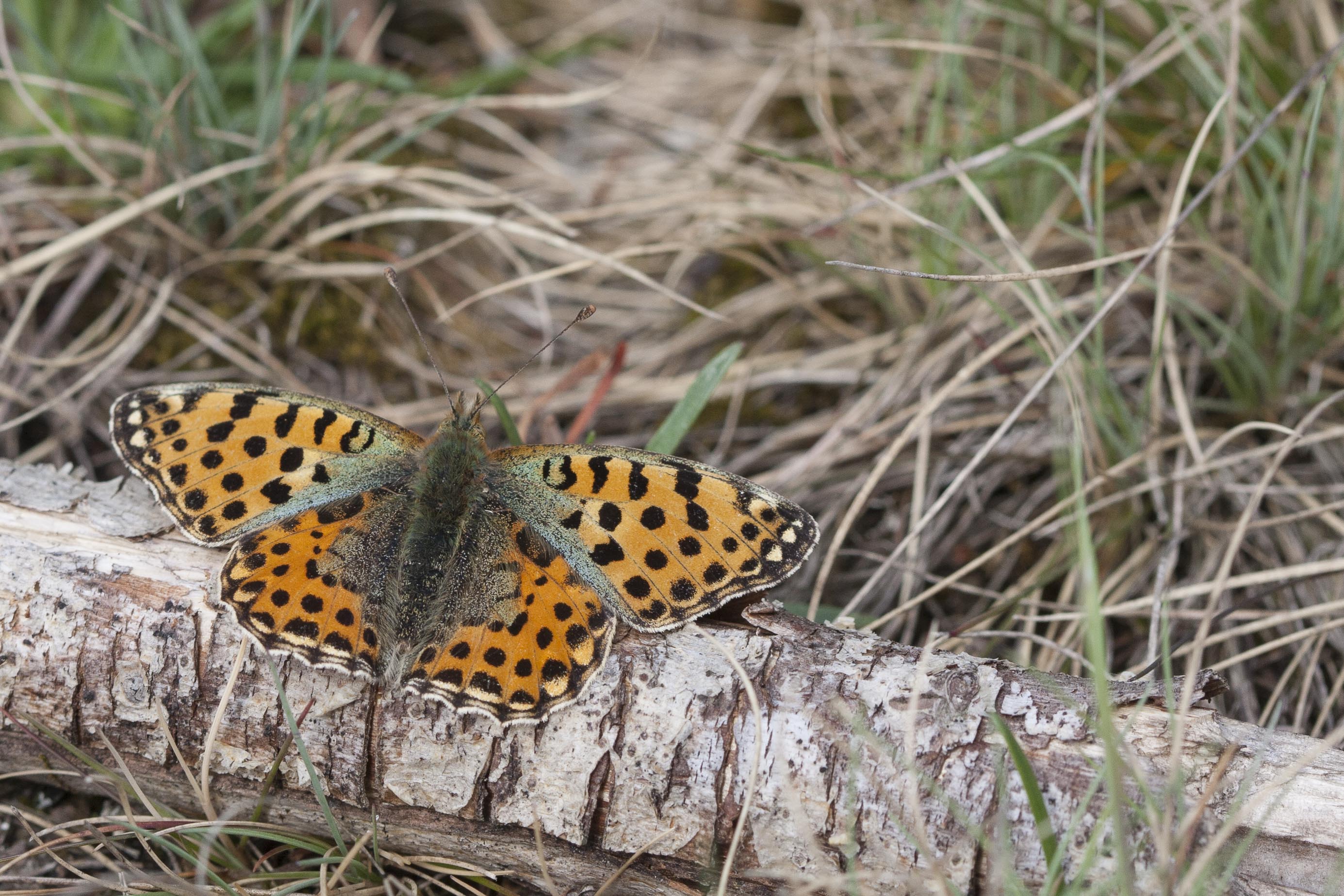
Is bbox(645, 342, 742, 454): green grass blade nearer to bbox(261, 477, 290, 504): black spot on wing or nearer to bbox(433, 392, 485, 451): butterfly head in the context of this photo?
bbox(433, 392, 485, 451): butterfly head

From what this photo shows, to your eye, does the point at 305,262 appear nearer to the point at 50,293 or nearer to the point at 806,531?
the point at 50,293

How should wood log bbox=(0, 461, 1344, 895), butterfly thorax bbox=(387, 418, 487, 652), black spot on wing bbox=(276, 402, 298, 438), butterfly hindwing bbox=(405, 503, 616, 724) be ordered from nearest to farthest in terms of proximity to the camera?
1. wood log bbox=(0, 461, 1344, 895)
2. butterfly hindwing bbox=(405, 503, 616, 724)
3. butterfly thorax bbox=(387, 418, 487, 652)
4. black spot on wing bbox=(276, 402, 298, 438)

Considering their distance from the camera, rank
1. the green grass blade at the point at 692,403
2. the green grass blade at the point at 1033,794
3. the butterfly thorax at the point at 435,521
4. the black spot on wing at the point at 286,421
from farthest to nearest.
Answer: the green grass blade at the point at 692,403
the black spot on wing at the point at 286,421
the butterfly thorax at the point at 435,521
the green grass blade at the point at 1033,794

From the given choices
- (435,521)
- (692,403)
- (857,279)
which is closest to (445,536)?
(435,521)

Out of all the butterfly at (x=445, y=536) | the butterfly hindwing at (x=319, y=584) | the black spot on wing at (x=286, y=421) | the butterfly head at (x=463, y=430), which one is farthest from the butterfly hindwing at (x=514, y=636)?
the black spot on wing at (x=286, y=421)

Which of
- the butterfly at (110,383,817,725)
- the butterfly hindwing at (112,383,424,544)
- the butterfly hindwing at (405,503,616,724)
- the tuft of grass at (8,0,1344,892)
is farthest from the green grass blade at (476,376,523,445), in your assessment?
the butterfly hindwing at (405,503,616,724)

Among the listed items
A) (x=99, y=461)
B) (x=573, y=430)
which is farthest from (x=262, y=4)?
(x=573, y=430)

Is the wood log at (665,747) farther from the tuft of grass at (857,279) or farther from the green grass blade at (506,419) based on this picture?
the green grass blade at (506,419)
